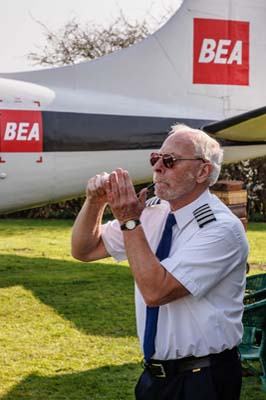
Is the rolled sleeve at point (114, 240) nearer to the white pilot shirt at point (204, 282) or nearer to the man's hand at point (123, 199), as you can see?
the white pilot shirt at point (204, 282)

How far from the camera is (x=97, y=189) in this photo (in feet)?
7.14

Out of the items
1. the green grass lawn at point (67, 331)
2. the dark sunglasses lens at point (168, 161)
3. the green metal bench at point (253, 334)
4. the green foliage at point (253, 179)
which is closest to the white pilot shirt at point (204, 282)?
the dark sunglasses lens at point (168, 161)

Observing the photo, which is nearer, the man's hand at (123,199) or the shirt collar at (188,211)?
the man's hand at (123,199)

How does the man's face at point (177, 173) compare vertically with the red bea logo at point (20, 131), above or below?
above

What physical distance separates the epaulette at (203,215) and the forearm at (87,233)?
39 cm

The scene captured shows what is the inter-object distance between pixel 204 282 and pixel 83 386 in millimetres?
2185

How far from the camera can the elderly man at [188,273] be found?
6.54ft

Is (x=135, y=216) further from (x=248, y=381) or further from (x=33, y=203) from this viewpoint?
(x=33, y=203)

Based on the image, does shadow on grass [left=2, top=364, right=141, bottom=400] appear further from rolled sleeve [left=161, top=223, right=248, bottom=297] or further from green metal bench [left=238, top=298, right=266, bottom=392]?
rolled sleeve [left=161, top=223, right=248, bottom=297]

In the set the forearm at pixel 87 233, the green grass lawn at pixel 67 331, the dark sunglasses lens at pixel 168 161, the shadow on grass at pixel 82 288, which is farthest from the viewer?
the shadow on grass at pixel 82 288

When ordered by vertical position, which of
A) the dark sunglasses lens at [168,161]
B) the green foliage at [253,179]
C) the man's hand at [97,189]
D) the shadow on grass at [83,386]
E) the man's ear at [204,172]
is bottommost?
the green foliage at [253,179]

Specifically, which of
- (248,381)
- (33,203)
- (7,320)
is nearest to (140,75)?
(33,203)

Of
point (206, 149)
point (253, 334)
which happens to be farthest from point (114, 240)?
point (253, 334)

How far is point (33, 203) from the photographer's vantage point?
6957 mm
